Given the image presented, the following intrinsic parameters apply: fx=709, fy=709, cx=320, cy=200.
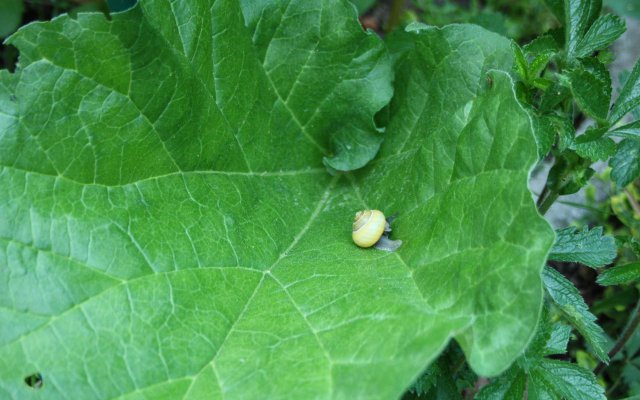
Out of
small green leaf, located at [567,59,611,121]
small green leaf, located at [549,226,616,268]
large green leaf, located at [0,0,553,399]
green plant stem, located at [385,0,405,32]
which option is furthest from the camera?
green plant stem, located at [385,0,405,32]

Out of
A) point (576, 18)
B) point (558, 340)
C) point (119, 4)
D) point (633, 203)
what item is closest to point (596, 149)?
point (576, 18)

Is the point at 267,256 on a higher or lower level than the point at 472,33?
lower

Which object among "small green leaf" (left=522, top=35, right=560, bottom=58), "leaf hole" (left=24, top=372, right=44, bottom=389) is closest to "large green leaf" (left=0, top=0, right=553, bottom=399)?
"leaf hole" (left=24, top=372, right=44, bottom=389)

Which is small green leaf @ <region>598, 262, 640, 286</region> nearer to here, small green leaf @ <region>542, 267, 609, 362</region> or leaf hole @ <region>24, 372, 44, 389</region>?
small green leaf @ <region>542, 267, 609, 362</region>

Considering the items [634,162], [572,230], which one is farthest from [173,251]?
[634,162]

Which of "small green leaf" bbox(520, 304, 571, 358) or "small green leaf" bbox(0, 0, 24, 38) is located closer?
"small green leaf" bbox(520, 304, 571, 358)

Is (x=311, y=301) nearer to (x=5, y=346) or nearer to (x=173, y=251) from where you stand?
(x=173, y=251)

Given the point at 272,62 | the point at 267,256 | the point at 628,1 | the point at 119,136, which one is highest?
the point at 119,136

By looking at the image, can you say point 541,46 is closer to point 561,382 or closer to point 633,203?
point 561,382
